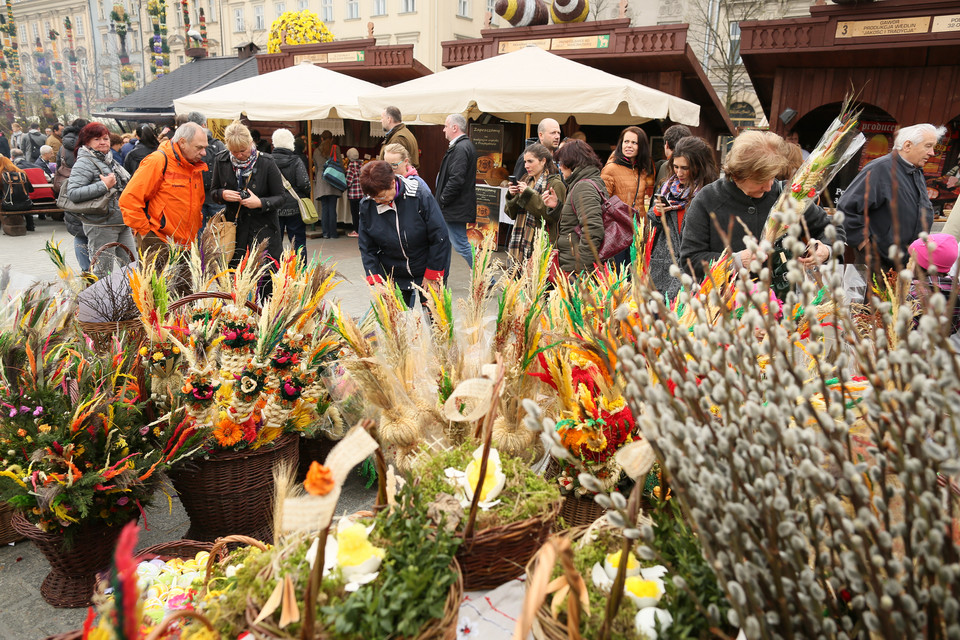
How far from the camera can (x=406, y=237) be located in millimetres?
3650

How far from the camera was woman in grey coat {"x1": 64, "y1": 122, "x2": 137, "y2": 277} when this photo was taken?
16.1 ft

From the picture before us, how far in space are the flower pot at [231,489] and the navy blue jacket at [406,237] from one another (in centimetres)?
155

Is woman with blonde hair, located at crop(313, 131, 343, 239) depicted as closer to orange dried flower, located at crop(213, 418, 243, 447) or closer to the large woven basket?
orange dried flower, located at crop(213, 418, 243, 447)

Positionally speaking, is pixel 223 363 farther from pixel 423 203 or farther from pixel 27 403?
pixel 423 203

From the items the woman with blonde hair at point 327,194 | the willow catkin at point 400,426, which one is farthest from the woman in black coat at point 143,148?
the willow catkin at point 400,426

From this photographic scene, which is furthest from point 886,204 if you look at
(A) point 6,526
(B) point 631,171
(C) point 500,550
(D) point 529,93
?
(A) point 6,526

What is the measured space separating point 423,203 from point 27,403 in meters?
2.30

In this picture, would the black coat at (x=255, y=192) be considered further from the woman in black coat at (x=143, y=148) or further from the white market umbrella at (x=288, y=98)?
the woman in black coat at (x=143, y=148)

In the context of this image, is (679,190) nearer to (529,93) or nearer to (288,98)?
(529,93)

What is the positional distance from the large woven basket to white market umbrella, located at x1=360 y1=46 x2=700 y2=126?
501 centimetres

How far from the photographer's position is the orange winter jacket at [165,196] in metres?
4.00

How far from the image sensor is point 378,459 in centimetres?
118

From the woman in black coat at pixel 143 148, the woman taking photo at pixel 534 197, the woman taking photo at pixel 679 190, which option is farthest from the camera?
the woman in black coat at pixel 143 148

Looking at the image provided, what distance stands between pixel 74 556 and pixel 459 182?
4.25 meters
